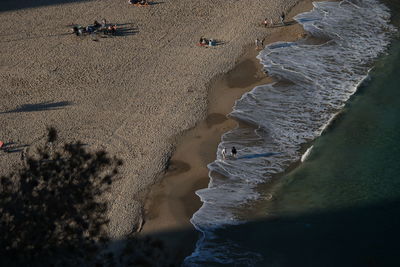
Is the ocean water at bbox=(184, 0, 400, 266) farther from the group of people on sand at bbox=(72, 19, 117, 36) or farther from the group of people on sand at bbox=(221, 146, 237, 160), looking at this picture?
the group of people on sand at bbox=(72, 19, 117, 36)

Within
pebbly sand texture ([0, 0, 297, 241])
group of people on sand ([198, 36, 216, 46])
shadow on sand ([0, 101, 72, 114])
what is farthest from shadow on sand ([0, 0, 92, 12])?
shadow on sand ([0, 101, 72, 114])

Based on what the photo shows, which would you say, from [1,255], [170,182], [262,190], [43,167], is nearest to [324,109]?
[262,190]

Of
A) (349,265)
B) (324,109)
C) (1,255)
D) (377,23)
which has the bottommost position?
(349,265)

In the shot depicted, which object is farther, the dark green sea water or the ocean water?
the ocean water

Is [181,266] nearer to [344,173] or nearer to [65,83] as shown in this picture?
[344,173]

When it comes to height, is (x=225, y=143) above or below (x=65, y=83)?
Result: below

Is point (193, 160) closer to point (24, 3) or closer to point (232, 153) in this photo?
point (232, 153)
